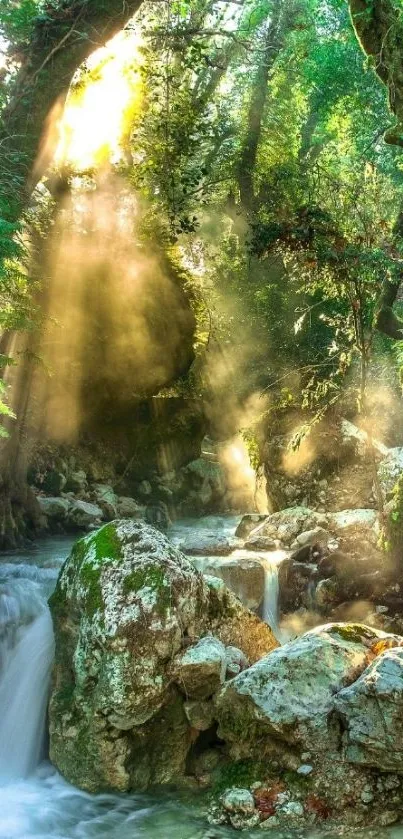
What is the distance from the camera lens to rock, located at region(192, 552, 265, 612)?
10078mm

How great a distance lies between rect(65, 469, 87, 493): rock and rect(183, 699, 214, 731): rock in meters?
11.4

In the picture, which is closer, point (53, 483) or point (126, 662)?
point (126, 662)

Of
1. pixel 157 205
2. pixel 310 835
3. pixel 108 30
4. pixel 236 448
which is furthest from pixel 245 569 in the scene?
pixel 236 448

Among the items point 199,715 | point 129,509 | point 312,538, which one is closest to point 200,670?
point 199,715

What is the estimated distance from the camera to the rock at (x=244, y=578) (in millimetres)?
10078

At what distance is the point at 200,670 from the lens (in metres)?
5.43

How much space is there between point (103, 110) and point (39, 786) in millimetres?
13190

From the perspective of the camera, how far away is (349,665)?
525cm

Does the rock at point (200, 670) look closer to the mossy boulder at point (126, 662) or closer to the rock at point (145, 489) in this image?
the mossy boulder at point (126, 662)

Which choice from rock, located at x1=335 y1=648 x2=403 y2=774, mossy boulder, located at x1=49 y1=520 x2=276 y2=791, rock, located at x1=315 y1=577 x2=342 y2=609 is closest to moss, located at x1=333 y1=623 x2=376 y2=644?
rock, located at x1=335 y1=648 x2=403 y2=774

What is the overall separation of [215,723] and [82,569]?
73.7 inches

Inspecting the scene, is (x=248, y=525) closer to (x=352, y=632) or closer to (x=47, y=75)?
(x=352, y=632)

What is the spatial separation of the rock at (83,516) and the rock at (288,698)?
9422 millimetres

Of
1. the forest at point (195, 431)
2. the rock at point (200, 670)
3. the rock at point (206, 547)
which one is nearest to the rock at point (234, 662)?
the forest at point (195, 431)
